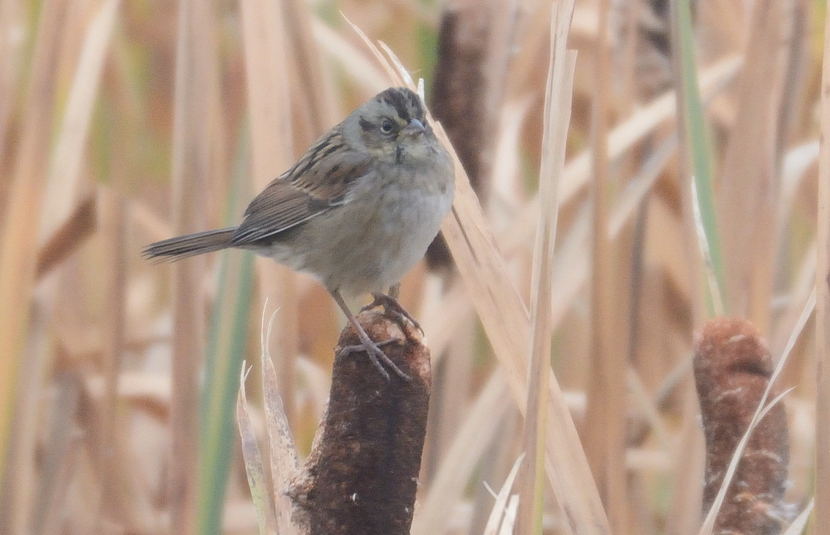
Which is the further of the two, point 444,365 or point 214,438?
point 444,365

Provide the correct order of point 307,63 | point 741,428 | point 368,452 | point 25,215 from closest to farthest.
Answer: point 368,452 < point 741,428 < point 25,215 < point 307,63

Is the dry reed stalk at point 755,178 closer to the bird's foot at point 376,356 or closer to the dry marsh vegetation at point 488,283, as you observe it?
the dry marsh vegetation at point 488,283

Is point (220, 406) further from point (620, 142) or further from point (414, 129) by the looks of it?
point (620, 142)

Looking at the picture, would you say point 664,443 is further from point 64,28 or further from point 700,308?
point 64,28

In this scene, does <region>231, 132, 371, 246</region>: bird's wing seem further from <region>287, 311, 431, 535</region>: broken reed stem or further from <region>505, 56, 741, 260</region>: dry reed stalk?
<region>287, 311, 431, 535</region>: broken reed stem

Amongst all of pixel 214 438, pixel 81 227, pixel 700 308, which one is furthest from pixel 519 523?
pixel 81 227

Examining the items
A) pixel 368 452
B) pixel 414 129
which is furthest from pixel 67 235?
pixel 368 452

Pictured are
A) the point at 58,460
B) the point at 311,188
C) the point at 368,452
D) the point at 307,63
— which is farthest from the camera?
the point at 58,460
